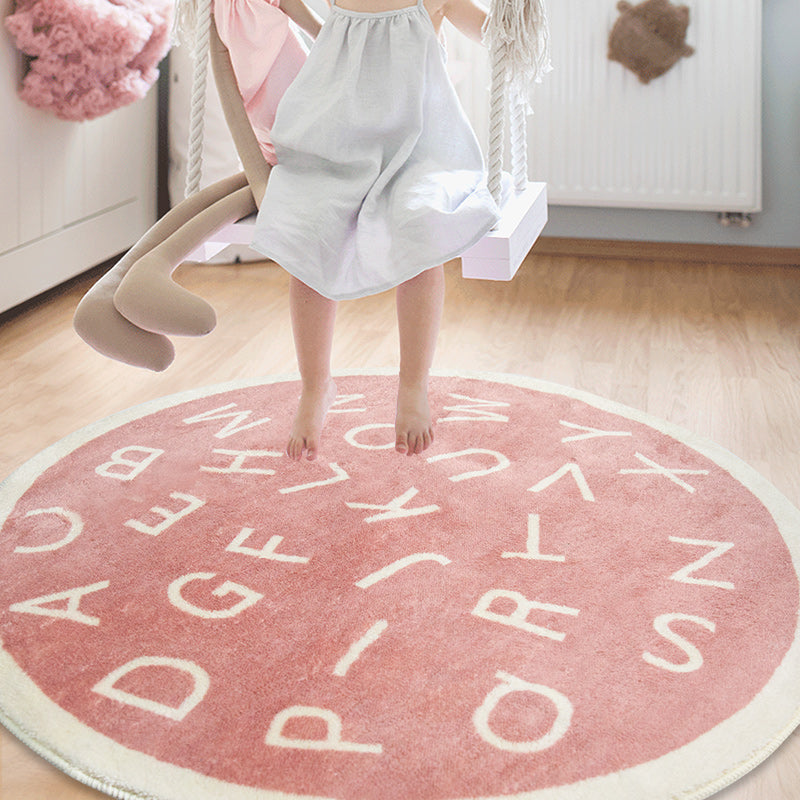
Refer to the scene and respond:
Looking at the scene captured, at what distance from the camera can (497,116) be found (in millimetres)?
1322

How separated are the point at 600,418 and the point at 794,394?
40cm

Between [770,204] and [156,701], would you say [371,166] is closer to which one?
[156,701]

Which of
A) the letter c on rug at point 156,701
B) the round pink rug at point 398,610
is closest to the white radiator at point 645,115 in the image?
the round pink rug at point 398,610

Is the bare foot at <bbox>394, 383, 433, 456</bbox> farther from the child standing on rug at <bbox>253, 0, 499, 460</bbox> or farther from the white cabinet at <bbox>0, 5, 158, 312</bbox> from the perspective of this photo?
the white cabinet at <bbox>0, 5, 158, 312</bbox>

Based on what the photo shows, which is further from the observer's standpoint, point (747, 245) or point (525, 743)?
point (747, 245)

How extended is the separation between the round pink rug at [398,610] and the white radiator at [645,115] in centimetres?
110

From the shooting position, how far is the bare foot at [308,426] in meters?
1.48

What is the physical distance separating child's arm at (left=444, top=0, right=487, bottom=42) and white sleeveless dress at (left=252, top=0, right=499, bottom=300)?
Answer: 0.31 ft

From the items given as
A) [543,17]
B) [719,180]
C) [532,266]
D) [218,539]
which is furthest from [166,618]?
[719,180]

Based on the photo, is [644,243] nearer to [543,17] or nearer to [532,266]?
[532,266]

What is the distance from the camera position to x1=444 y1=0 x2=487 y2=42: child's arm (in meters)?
1.45

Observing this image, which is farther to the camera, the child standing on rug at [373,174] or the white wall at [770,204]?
the white wall at [770,204]

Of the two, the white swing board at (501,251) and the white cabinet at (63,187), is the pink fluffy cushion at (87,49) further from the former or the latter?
the white swing board at (501,251)

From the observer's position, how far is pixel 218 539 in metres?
1.43
